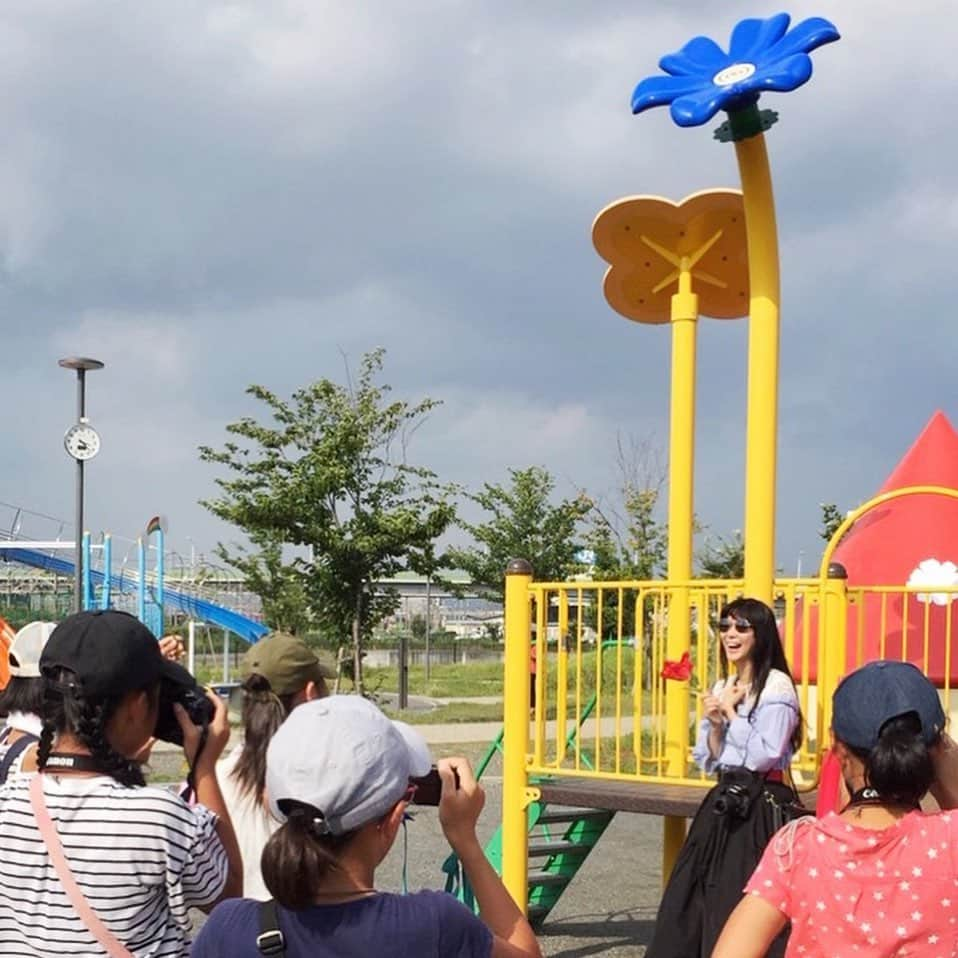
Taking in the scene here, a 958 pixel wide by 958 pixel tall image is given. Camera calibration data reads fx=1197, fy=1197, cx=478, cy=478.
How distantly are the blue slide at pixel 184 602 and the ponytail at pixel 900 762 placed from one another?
21.9 m

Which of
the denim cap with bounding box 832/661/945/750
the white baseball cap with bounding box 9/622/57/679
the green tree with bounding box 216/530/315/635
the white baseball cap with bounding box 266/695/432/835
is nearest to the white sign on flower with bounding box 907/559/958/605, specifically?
the denim cap with bounding box 832/661/945/750

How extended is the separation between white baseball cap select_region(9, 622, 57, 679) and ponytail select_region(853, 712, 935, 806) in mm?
2004

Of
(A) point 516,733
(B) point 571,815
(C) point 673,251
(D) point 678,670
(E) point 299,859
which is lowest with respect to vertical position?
(B) point 571,815

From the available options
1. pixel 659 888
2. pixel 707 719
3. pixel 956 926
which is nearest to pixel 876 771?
pixel 956 926

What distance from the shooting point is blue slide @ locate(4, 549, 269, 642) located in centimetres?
2515

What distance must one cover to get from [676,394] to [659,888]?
3623 mm

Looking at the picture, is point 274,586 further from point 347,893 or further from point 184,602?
point 347,893

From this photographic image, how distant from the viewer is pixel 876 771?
2072 millimetres

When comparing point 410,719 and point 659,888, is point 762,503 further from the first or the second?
point 410,719

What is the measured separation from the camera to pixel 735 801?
14.1 feet

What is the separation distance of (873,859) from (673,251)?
15.9 ft

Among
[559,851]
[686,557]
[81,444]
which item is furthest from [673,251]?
[81,444]

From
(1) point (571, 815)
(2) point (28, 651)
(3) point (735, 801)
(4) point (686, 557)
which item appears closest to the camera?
(2) point (28, 651)

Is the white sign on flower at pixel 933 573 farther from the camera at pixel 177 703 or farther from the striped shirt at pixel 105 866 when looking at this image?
the striped shirt at pixel 105 866
